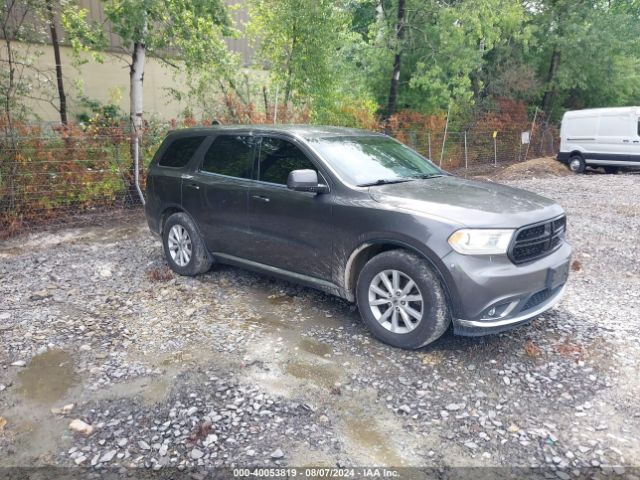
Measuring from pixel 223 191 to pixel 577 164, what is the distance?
49.6 feet

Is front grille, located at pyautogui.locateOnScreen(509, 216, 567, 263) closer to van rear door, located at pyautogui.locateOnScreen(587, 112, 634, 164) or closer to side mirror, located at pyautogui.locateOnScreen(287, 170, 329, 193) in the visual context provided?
side mirror, located at pyautogui.locateOnScreen(287, 170, 329, 193)

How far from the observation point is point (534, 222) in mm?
3662

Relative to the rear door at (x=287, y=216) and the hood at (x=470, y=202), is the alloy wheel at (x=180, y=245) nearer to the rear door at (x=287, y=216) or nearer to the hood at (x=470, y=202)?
the rear door at (x=287, y=216)

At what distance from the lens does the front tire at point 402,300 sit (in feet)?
11.8

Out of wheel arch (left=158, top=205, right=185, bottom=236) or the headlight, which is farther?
wheel arch (left=158, top=205, right=185, bottom=236)

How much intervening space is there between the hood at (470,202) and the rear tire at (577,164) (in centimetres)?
1410

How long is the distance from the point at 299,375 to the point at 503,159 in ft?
51.8

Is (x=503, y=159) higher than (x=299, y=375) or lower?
higher

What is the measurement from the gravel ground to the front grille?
77 cm

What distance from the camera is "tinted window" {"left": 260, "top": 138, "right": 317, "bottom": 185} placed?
14.9 ft

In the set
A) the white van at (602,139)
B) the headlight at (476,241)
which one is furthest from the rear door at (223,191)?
the white van at (602,139)

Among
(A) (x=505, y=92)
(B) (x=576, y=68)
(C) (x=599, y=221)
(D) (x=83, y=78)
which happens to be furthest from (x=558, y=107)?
(D) (x=83, y=78)

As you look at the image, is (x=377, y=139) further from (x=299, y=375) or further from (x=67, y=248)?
(x=67, y=248)

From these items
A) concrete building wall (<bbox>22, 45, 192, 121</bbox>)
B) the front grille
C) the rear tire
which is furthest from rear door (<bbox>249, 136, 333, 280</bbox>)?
the rear tire
